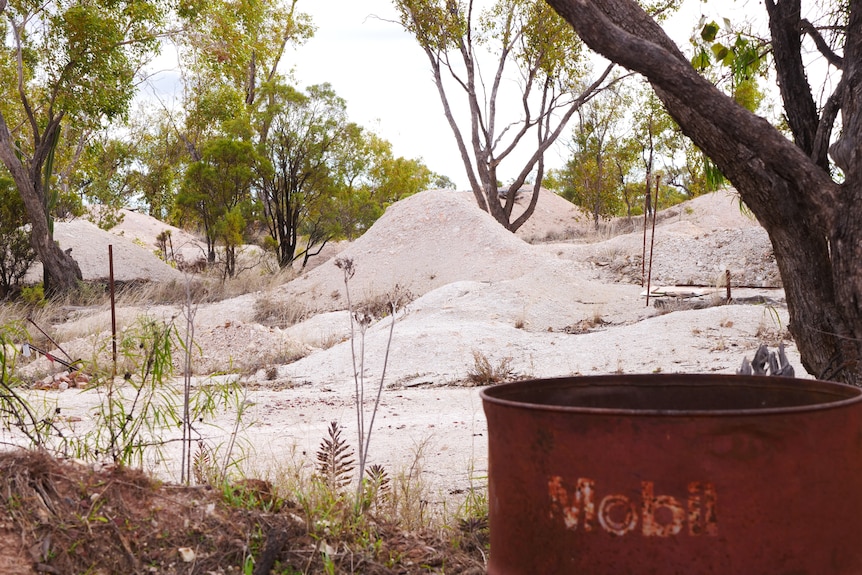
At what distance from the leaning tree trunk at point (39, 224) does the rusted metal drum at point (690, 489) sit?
44.3ft

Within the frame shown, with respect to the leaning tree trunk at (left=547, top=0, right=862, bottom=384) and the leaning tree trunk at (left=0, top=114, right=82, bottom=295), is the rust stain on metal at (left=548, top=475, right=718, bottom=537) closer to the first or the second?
the leaning tree trunk at (left=547, top=0, right=862, bottom=384)

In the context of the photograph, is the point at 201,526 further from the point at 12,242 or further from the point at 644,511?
the point at 12,242

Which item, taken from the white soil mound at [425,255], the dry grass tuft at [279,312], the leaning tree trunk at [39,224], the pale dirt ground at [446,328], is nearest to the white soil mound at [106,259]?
the pale dirt ground at [446,328]

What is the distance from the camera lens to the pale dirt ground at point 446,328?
5.12m

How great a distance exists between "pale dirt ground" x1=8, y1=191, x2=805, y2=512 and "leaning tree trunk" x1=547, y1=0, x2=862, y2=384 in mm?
1385

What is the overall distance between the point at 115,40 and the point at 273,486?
1229cm

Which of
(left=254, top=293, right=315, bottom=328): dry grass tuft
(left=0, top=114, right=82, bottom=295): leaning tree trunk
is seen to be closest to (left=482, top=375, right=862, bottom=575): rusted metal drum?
(left=254, top=293, right=315, bottom=328): dry grass tuft

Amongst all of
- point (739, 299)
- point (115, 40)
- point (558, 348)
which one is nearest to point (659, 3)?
point (739, 299)

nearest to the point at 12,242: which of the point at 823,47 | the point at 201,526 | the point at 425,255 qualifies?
the point at 425,255

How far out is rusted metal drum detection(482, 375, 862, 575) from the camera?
1.60 metres

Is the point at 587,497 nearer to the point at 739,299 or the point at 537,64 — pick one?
the point at 739,299

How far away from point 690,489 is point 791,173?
2130 mm

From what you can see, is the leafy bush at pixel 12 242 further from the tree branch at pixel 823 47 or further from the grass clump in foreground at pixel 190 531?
the tree branch at pixel 823 47

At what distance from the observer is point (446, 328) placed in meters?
9.19
